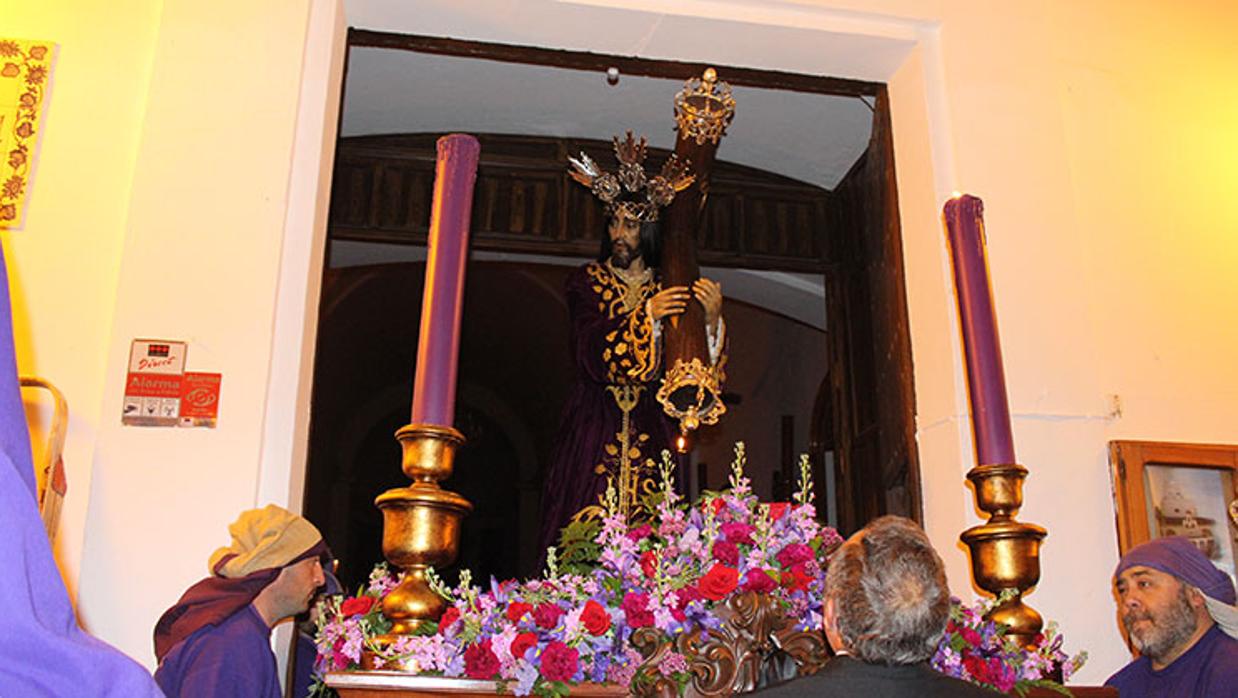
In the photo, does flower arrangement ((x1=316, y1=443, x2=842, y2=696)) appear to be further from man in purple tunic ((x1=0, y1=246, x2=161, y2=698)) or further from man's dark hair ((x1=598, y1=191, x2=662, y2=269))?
man's dark hair ((x1=598, y1=191, x2=662, y2=269))

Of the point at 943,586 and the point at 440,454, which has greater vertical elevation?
the point at 440,454

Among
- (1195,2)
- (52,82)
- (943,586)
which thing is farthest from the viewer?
(1195,2)

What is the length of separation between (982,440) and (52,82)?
2.54 metres

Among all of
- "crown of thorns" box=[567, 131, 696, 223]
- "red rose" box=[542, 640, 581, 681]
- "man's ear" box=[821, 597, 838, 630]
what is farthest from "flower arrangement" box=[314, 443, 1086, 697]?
"crown of thorns" box=[567, 131, 696, 223]

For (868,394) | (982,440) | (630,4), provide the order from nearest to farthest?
(982,440)
(630,4)
(868,394)

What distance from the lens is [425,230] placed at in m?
4.70

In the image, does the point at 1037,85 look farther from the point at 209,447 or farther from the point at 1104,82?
the point at 209,447

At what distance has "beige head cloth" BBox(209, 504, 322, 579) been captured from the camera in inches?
95.7

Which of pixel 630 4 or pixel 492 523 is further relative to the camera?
pixel 492 523

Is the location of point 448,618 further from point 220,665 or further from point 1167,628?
point 1167,628

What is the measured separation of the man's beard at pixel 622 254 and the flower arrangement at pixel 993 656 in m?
2.14

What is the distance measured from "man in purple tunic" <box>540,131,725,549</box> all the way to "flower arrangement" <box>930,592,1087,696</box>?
172cm

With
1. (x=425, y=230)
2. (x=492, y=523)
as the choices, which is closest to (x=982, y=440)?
(x=425, y=230)

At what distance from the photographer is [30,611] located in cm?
69
